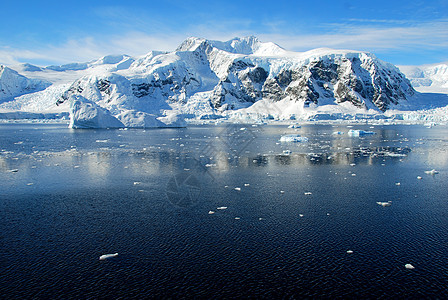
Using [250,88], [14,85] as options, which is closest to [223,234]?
[250,88]

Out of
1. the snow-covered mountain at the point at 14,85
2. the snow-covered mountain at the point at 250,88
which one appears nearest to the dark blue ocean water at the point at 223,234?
the snow-covered mountain at the point at 250,88

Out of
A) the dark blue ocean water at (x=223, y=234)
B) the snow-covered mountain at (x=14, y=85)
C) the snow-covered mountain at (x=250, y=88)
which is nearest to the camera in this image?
the dark blue ocean water at (x=223, y=234)

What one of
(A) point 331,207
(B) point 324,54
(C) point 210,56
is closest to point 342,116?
(B) point 324,54

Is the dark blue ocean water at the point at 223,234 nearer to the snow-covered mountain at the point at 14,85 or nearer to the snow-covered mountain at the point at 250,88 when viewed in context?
the snow-covered mountain at the point at 250,88

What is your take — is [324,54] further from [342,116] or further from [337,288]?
[337,288]

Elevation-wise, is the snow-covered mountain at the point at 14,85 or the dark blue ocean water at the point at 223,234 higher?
the snow-covered mountain at the point at 14,85

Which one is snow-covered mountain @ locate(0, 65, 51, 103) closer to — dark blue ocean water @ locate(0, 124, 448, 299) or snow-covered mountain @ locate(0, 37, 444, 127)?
snow-covered mountain @ locate(0, 37, 444, 127)

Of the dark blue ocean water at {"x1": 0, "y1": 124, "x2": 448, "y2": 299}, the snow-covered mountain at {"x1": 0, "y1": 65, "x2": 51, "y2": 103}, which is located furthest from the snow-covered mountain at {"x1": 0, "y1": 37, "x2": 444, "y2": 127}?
the dark blue ocean water at {"x1": 0, "y1": 124, "x2": 448, "y2": 299}
